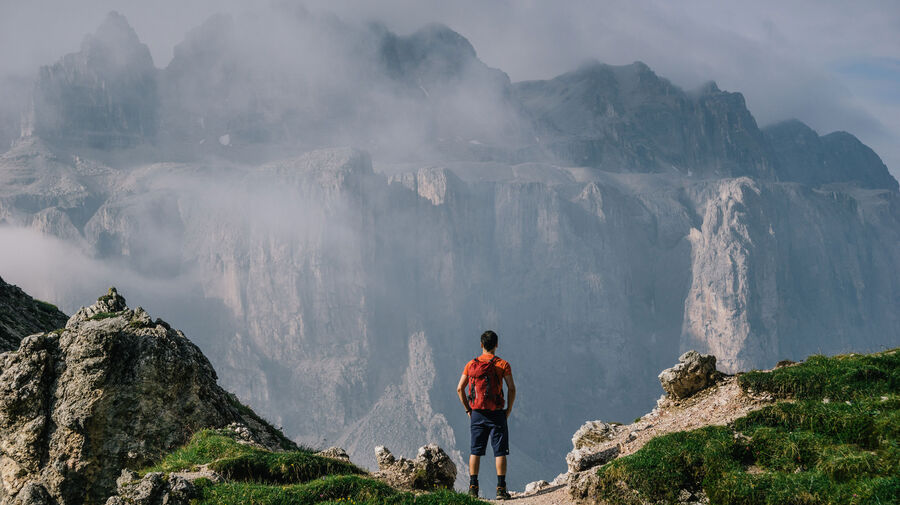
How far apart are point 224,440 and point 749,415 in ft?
50.4

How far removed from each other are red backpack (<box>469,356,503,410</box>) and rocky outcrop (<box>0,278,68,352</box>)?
25259 mm

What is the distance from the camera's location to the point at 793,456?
15250 mm

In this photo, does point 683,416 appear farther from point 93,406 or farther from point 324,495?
point 93,406

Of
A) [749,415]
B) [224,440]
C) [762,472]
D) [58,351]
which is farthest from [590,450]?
[58,351]

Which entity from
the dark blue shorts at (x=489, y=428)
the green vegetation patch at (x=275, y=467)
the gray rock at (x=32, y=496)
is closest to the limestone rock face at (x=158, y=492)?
the green vegetation patch at (x=275, y=467)

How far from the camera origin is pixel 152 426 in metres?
20.8

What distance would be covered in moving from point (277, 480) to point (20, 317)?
28.7 metres

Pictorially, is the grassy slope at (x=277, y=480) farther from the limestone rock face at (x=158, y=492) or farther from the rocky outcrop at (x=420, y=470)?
the rocky outcrop at (x=420, y=470)

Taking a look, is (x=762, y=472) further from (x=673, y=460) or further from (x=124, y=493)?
(x=124, y=493)

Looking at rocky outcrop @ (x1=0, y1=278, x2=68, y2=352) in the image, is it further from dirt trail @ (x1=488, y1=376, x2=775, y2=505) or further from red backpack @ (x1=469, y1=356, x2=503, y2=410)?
dirt trail @ (x1=488, y1=376, x2=775, y2=505)

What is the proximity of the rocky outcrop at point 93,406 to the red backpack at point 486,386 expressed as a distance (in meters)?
8.01

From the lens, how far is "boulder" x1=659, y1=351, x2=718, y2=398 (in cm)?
2506

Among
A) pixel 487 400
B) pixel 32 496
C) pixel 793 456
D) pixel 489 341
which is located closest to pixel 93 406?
pixel 32 496

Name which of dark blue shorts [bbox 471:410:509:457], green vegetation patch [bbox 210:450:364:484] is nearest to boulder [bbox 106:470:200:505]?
green vegetation patch [bbox 210:450:364:484]
